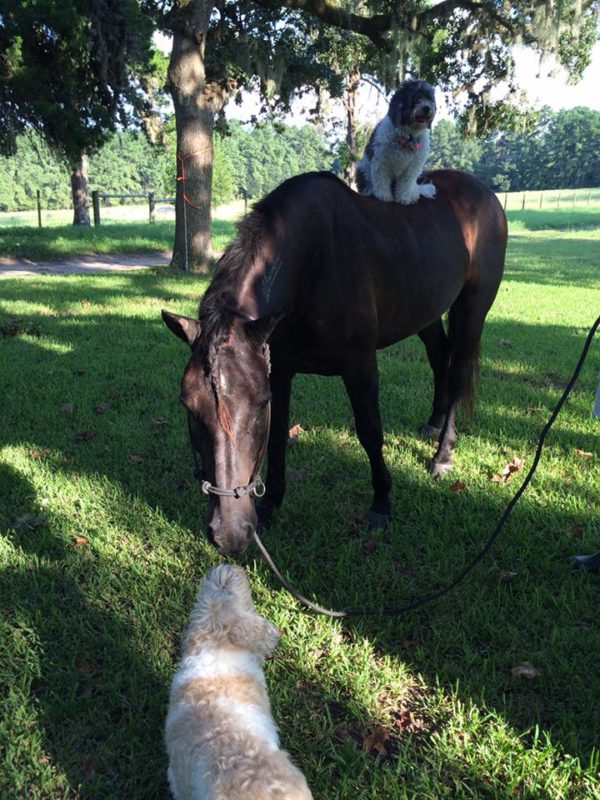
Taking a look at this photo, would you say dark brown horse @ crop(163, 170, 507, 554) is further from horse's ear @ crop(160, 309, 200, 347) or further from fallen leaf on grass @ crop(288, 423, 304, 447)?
fallen leaf on grass @ crop(288, 423, 304, 447)

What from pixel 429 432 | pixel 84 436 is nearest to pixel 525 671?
pixel 429 432

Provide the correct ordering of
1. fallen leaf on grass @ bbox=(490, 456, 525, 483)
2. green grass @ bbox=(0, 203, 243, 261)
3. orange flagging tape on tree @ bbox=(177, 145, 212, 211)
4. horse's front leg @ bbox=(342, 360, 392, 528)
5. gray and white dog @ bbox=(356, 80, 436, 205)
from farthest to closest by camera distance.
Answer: green grass @ bbox=(0, 203, 243, 261)
orange flagging tape on tree @ bbox=(177, 145, 212, 211)
gray and white dog @ bbox=(356, 80, 436, 205)
fallen leaf on grass @ bbox=(490, 456, 525, 483)
horse's front leg @ bbox=(342, 360, 392, 528)

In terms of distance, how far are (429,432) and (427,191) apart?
197cm

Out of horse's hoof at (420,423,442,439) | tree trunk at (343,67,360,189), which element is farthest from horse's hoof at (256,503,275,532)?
tree trunk at (343,67,360,189)

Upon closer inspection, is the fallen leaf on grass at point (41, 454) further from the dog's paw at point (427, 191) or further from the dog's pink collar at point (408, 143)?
the dog's pink collar at point (408, 143)

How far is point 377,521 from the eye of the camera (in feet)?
11.2

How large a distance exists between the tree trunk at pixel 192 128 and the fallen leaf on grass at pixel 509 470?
34.7ft

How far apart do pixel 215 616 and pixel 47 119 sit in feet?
46.7

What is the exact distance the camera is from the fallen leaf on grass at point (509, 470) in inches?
155

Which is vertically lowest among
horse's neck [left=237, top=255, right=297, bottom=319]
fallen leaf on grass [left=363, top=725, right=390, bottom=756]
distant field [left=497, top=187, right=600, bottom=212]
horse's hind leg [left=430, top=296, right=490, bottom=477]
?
fallen leaf on grass [left=363, top=725, right=390, bottom=756]

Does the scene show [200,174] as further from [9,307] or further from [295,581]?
[295,581]

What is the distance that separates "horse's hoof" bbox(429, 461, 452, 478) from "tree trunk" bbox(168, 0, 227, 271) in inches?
409

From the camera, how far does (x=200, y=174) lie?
12.6 meters

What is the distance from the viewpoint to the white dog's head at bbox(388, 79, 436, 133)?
4.31 m
